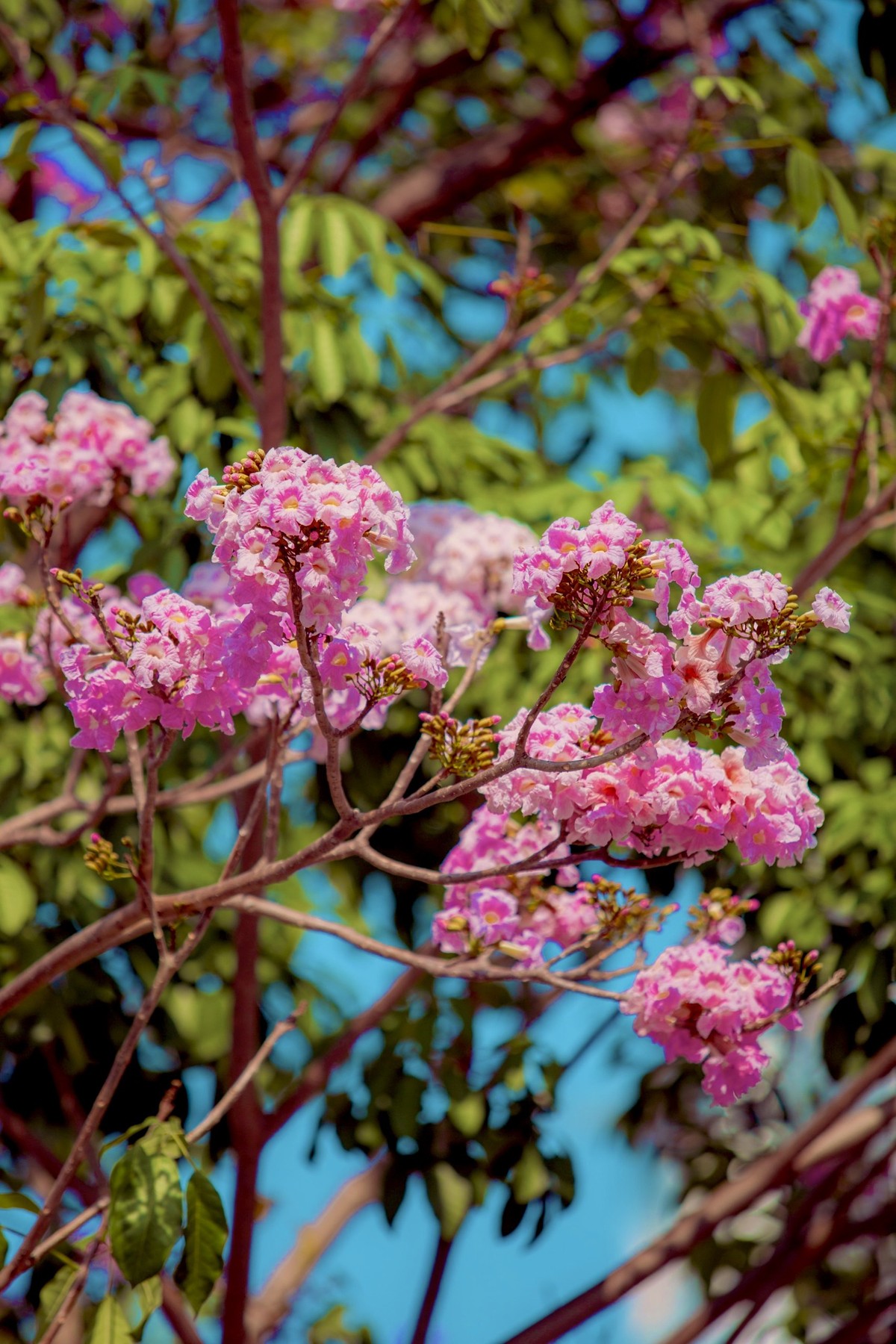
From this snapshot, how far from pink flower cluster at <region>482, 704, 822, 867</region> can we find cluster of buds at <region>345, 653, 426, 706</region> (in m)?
0.16

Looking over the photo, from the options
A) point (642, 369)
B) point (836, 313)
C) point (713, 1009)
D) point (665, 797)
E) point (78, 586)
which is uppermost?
point (642, 369)

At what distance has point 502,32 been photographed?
5.46 metres

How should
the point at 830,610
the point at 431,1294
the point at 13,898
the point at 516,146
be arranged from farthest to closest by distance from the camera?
the point at 516,146 < the point at 431,1294 < the point at 13,898 < the point at 830,610

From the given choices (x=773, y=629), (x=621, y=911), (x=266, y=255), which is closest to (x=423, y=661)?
(x=773, y=629)

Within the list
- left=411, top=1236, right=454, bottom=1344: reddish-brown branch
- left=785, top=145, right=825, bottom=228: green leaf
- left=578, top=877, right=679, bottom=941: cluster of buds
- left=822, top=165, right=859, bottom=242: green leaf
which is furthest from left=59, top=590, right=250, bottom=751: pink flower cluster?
left=411, top=1236, right=454, bottom=1344: reddish-brown branch

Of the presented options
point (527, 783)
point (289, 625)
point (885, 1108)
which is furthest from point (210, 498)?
point (885, 1108)

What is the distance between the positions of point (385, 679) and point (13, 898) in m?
1.50

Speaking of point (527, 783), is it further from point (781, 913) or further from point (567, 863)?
point (781, 913)

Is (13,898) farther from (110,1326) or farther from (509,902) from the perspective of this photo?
(509,902)

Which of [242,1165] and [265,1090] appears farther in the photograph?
[265,1090]

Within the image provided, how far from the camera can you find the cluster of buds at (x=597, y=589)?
66.9 inches

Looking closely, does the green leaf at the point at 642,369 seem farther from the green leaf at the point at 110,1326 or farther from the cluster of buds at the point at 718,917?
the green leaf at the point at 110,1326

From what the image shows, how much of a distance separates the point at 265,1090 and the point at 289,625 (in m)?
2.93

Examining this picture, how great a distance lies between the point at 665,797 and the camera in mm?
1840
